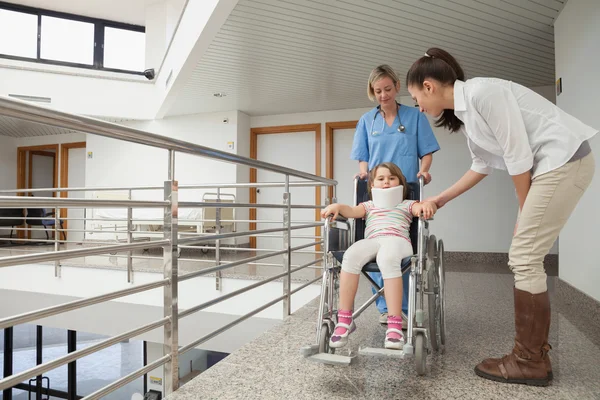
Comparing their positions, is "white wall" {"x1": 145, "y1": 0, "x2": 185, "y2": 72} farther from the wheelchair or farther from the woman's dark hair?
the woman's dark hair

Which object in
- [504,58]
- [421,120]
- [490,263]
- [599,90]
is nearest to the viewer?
[421,120]

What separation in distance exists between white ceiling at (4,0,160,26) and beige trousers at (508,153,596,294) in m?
7.93

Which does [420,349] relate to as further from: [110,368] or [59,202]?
[110,368]

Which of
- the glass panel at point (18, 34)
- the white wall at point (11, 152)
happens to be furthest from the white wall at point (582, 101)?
the white wall at point (11, 152)

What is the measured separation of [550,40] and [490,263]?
2.86 metres

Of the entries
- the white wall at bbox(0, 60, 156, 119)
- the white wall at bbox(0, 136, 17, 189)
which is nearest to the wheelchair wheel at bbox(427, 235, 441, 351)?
the white wall at bbox(0, 60, 156, 119)

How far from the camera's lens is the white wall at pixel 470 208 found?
5570 mm

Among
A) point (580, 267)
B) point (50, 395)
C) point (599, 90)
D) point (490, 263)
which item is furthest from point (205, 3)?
point (50, 395)

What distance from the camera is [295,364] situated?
67.3 inches

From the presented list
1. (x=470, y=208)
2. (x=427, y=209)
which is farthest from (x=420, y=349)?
(x=470, y=208)

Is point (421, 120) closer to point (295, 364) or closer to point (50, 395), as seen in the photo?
point (295, 364)

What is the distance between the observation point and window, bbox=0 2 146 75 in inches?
289

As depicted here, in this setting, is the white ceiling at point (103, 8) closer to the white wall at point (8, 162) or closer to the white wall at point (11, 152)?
the white wall at point (11, 152)

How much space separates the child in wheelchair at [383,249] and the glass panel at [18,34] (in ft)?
25.8
